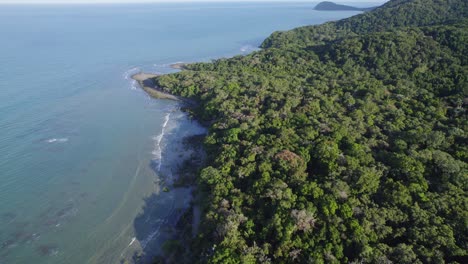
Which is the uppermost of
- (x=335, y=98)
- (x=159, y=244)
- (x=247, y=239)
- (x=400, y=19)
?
(x=400, y=19)

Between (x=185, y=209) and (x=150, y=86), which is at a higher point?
(x=150, y=86)

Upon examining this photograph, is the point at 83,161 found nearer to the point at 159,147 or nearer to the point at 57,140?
the point at 57,140

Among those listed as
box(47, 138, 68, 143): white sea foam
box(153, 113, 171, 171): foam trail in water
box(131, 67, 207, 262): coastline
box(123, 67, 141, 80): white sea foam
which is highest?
box(123, 67, 141, 80): white sea foam

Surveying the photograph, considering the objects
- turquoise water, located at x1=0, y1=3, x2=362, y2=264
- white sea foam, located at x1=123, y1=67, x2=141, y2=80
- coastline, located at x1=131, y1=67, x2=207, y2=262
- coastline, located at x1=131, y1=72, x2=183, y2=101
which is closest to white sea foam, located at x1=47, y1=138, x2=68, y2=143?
turquoise water, located at x1=0, y1=3, x2=362, y2=264

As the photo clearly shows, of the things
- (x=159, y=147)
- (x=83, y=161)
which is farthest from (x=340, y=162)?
(x=83, y=161)

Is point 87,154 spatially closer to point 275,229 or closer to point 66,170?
point 66,170

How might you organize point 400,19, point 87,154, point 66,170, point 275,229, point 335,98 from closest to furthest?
point 275,229 → point 66,170 → point 87,154 → point 335,98 → point 400,19

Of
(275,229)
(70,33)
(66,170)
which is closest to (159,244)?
(275,229)

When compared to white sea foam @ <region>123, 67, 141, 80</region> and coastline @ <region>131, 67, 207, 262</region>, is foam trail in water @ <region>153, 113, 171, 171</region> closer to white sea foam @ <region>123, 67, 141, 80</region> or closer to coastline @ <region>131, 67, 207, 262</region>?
coastline @ <region>131, 67, 207, 262</region>
